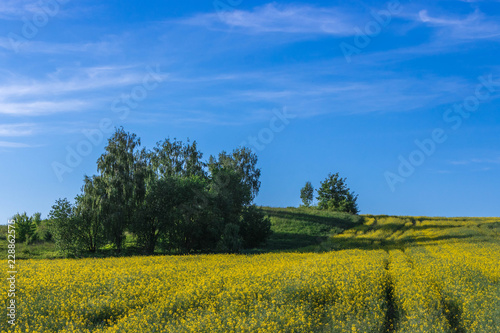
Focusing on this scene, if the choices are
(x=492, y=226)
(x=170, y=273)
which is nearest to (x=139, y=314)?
(x=170, y=273)

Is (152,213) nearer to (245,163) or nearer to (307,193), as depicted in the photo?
(245,163)

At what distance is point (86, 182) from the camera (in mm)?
40812

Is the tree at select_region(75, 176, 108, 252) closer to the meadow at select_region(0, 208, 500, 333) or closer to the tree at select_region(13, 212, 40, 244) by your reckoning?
the tree at select_region(13, 212, 40, 244)

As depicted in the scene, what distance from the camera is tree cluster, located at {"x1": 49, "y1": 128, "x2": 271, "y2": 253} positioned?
3844 centimetres

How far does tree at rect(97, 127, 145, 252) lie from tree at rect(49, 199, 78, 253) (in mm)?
3010

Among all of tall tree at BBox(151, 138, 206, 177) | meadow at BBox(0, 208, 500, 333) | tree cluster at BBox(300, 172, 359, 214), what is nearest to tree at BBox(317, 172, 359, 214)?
tree cluster at BBox(300, 172, 359, 214)

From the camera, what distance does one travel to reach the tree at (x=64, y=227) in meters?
37.6

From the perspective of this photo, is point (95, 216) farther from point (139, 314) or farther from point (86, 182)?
point (139, 314)

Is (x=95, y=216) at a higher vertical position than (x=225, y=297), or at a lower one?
higher

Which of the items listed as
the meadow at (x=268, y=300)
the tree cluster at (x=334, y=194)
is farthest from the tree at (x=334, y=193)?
the meadow at (x=268, y=300)

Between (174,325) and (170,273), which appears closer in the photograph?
(174,325)

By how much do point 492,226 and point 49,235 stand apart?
5795 cm

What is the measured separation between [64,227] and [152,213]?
27.0 feet

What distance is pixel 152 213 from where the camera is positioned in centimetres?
3947
